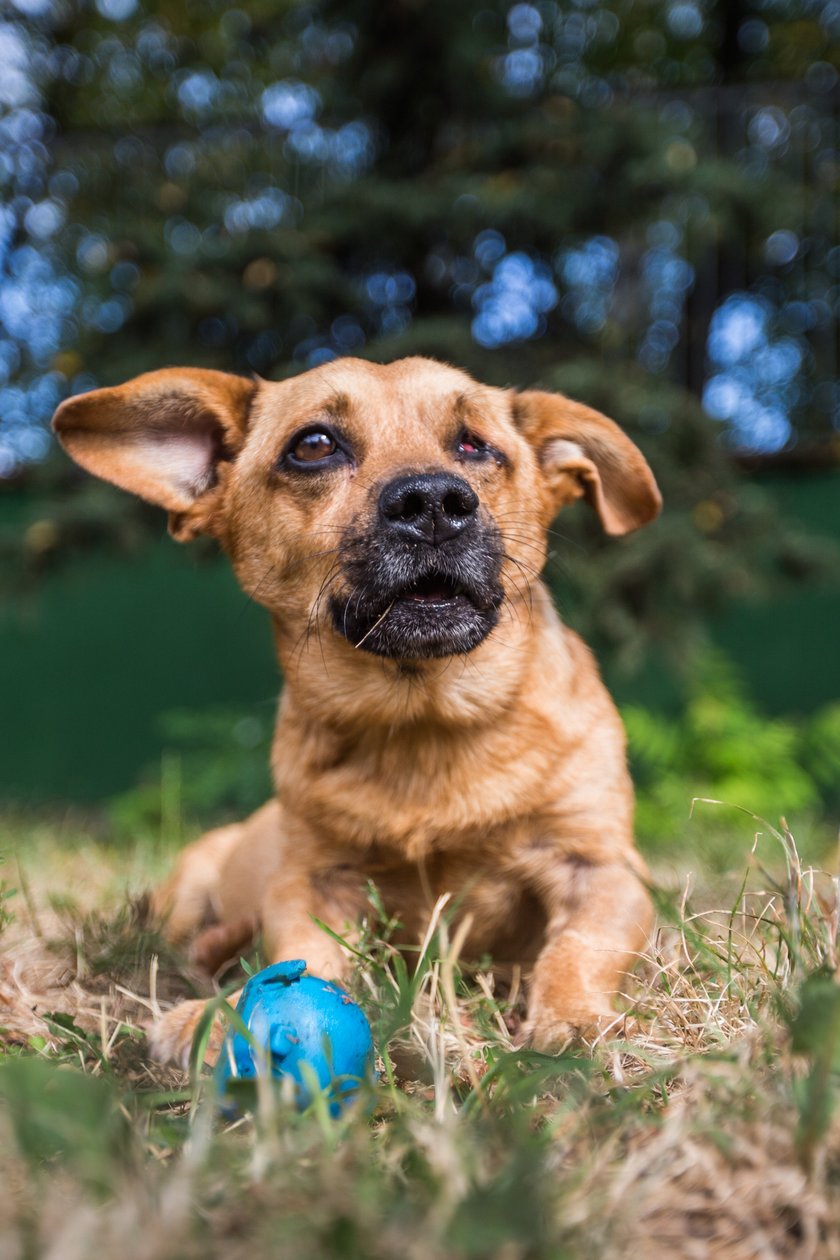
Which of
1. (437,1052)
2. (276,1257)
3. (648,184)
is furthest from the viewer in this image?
(648,184)

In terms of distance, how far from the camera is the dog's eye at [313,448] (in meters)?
2.62

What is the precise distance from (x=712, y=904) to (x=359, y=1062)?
1442mm

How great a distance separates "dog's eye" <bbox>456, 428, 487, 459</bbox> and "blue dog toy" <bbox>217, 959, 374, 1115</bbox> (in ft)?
4.63

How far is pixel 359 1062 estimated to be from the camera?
1.62m

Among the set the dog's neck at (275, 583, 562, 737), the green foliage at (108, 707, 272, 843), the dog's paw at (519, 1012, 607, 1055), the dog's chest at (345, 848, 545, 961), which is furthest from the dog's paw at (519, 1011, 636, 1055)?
the green foliage at (108, 707, 272, 843)

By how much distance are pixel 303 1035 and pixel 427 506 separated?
108 centimetres

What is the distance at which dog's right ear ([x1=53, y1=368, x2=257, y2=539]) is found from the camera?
2.69 m

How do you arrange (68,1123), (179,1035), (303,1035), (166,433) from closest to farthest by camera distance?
(68,1123)
(303,1035)
(179,1035)
(166,433)

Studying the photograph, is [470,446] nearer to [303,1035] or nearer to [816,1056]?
[303,1035]

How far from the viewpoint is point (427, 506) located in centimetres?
223

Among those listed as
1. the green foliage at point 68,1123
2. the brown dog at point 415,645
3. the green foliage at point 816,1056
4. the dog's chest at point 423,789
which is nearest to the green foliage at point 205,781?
the brown dog at point 415,645

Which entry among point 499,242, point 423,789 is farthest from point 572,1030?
point 499,242

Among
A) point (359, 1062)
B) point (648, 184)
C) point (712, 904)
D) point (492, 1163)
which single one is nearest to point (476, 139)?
point (648, 184)

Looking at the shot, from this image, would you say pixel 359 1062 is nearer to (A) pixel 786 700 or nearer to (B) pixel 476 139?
(B) pixel 476 139
